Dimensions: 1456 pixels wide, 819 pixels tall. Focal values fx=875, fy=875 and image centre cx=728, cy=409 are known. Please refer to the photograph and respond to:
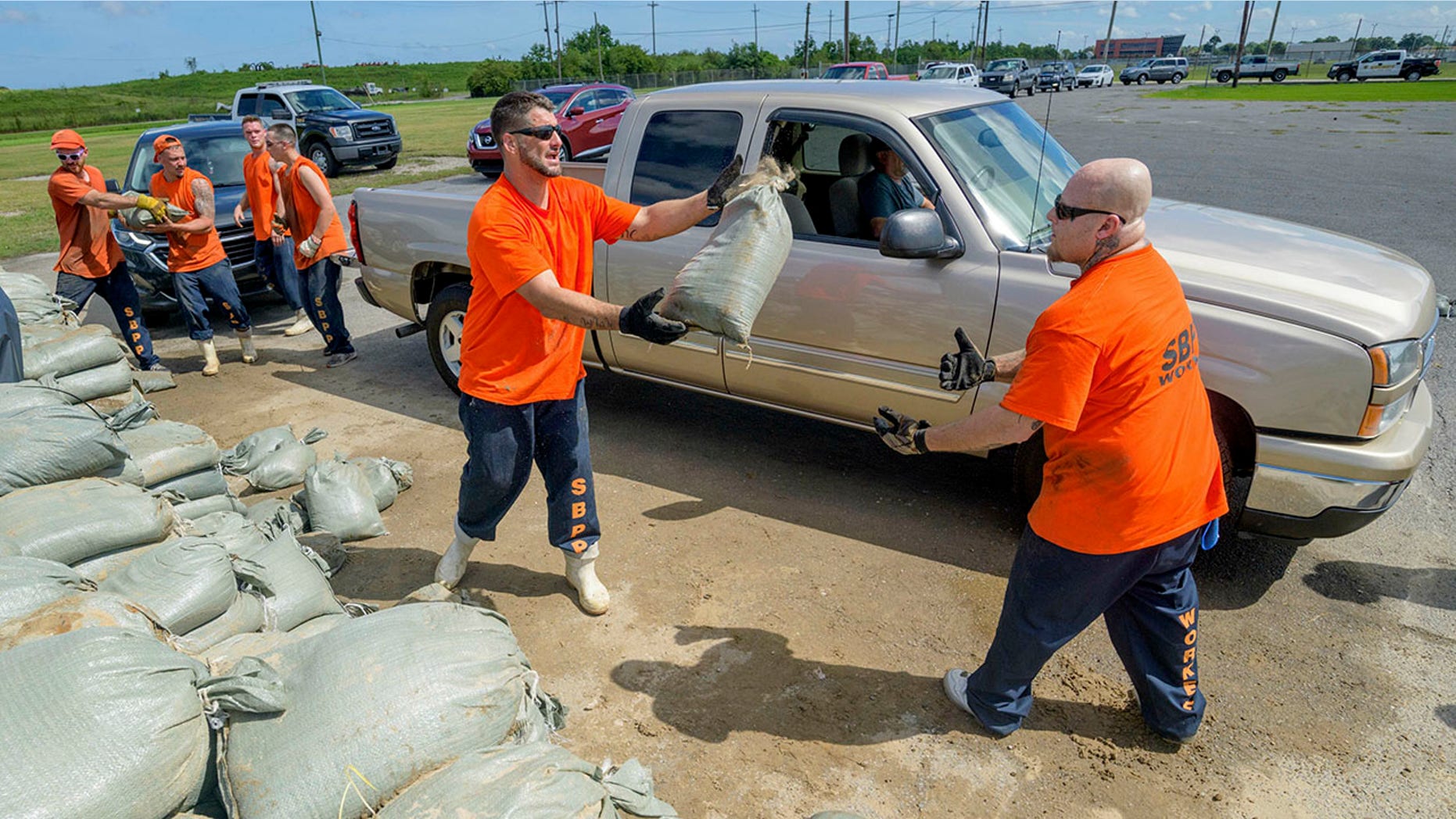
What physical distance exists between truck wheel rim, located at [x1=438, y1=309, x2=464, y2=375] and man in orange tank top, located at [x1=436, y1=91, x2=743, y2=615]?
91.2 inches

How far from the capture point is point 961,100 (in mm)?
4480

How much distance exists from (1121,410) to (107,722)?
8.33ft

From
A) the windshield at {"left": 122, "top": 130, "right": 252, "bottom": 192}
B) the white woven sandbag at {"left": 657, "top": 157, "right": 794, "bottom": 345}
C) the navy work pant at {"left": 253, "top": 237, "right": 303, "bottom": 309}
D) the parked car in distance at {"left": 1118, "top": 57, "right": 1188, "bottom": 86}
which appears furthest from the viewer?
the parked car in distance at {"left": 1118, "top": 57, "right": 1188, "bottom": 86}

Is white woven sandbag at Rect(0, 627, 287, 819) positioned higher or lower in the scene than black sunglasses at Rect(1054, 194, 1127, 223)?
lower

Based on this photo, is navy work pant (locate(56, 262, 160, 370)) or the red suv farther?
the red suv

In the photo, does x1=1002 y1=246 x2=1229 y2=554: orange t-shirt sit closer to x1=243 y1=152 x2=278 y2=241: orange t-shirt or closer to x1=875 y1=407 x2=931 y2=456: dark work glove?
x1=875 y1=407 x2=931 y2=456: dark work glove

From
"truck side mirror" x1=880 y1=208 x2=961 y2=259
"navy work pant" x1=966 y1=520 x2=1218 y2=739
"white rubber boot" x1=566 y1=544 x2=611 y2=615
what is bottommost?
"white rubber boot" x1=566 y1=544 x2=611 y2=615

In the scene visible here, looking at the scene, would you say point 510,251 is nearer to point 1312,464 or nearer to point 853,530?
point 853,530

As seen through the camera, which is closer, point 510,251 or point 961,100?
point 510,251

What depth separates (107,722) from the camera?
1840mm

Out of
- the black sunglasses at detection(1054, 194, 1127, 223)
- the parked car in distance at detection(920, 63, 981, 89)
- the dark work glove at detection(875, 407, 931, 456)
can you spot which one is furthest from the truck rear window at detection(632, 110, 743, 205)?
the parked car in distance at detection(920, 63, 981, 89)

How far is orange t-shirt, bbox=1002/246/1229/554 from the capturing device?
2311mm

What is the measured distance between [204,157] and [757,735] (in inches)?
372

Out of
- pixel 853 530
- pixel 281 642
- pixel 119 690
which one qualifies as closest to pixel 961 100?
pixel 853 530
